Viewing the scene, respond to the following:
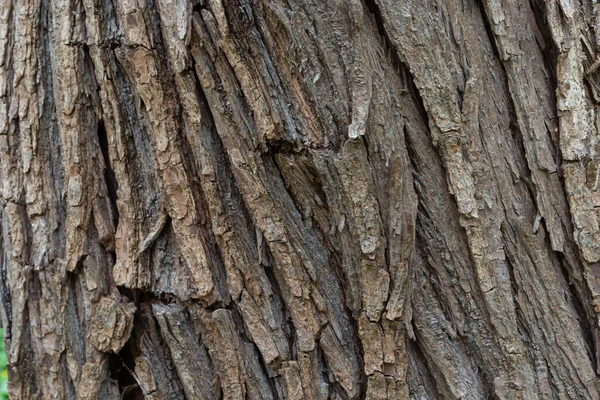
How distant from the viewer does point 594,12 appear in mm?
1397

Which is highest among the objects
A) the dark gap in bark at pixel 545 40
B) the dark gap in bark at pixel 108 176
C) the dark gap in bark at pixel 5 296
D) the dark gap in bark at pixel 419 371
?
the dark gap in bark at pixel 545 40

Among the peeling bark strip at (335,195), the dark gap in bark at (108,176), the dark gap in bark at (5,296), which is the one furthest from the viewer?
the dark gap in bark at (5,296)

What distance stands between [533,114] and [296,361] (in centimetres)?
86

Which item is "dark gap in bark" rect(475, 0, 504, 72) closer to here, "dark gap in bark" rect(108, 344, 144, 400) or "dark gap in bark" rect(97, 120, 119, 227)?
"dark gap in bark" rect(97, 120, 119, 227)

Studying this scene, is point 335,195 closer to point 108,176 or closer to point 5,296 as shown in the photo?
point 108,176

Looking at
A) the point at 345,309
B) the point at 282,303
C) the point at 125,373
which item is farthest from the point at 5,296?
the point at 345,309

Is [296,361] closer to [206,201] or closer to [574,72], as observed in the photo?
[206,201]

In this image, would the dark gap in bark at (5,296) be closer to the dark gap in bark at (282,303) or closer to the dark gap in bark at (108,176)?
the dark gap in bark at (108,176)

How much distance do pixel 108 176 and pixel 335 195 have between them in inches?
24.1

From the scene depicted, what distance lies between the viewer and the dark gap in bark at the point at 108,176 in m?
1.40

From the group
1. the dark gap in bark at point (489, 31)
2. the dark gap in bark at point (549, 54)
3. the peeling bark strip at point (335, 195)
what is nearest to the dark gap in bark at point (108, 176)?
the peeling bark strip at point (335, 195)

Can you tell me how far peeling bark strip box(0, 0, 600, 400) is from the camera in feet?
4.19

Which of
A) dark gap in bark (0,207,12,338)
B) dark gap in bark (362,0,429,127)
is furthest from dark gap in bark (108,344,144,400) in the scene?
dark gap in bark (362,0,429,127)

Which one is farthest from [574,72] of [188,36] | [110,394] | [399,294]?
[110,394]
